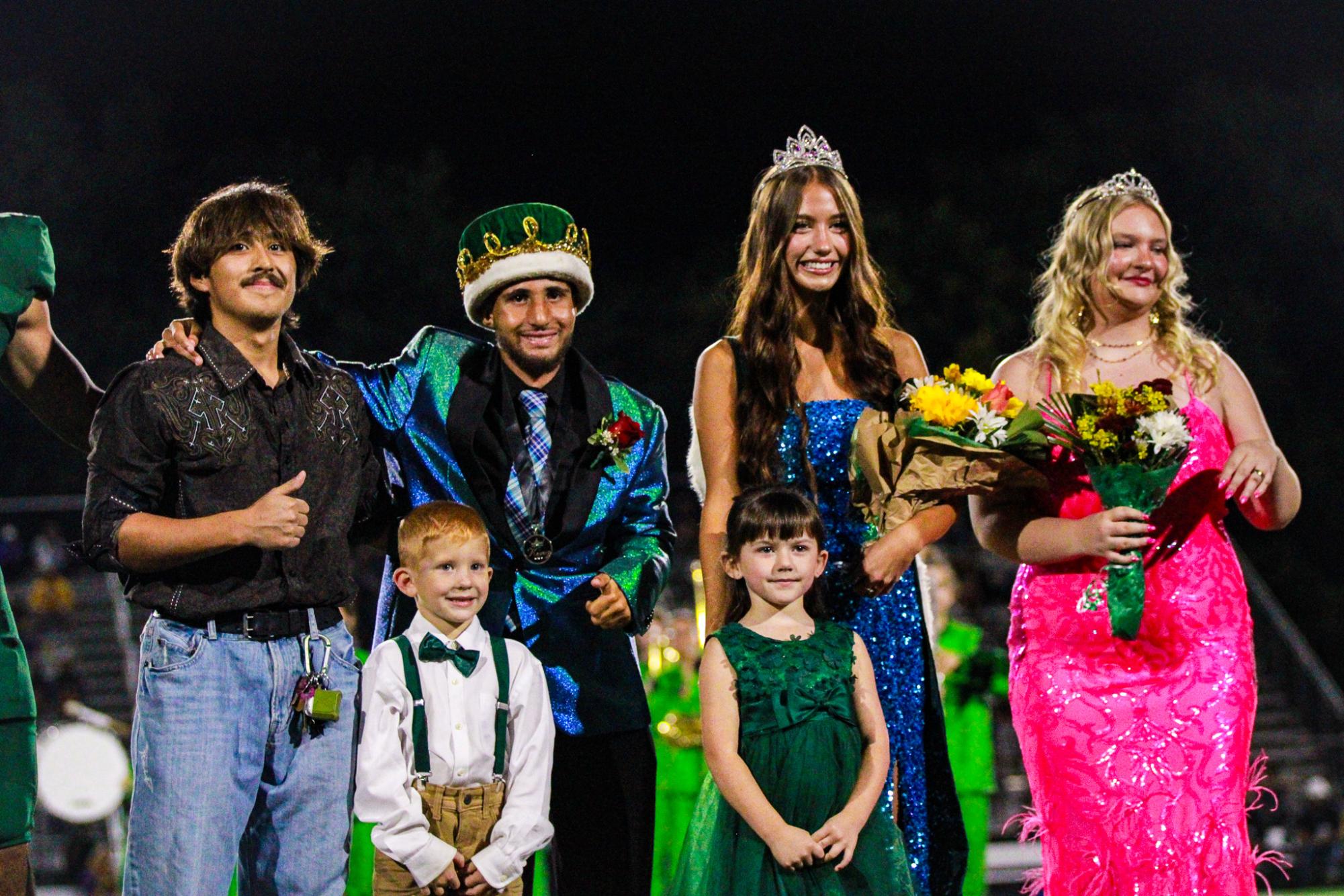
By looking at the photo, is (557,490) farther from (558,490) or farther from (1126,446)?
(1126,446)

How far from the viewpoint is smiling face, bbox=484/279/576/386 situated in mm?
3643

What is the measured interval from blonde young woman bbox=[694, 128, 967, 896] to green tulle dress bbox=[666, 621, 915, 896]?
0.19m

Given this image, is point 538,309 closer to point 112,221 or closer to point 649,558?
point 649,558

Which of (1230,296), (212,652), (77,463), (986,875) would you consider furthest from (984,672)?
(77,463)

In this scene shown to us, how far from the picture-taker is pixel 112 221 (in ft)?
42.1

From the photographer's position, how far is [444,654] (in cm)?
316

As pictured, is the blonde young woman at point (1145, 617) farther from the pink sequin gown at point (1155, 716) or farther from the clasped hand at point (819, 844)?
the clasped hand at point (819, 844)

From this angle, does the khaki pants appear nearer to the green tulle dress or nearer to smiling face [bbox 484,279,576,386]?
the green tulle dress

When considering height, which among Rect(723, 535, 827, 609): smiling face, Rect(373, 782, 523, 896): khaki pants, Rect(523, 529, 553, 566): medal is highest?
Rect(523, 529, 553, 566): medal

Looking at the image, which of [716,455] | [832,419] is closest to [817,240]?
[832,419]

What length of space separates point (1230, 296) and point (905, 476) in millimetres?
12067

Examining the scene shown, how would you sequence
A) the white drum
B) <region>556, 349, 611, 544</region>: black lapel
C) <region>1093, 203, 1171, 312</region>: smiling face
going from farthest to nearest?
the white drum
<region>1093, 203, 1171, 312</region>: smiling face
<region>556, 349, 611, 544</region>: black lapel

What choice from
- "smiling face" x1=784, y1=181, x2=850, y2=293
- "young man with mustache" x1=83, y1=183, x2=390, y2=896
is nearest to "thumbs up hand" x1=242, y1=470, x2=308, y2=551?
"young man with mustache" x1=83, y1=183, x2=390, y2=896

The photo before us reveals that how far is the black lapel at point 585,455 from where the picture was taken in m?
3.57
